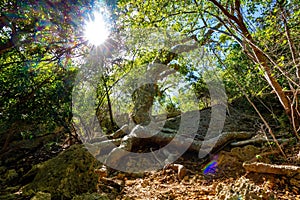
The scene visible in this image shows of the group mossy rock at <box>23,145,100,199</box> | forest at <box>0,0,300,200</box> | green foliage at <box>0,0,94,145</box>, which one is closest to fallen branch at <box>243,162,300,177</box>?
forest at <box>0,0,300,200</box>

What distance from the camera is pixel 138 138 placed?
512 centimetres

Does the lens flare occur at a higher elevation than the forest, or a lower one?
higher

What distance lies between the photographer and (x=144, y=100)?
7.13 meters

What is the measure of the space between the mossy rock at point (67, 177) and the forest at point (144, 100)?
1cm

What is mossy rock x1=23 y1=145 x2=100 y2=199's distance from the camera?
7.54 feet

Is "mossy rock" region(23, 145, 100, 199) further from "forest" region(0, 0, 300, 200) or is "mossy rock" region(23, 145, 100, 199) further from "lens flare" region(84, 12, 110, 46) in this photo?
"lens flare" region(84, 12, 110, 46)

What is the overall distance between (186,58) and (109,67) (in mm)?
3095

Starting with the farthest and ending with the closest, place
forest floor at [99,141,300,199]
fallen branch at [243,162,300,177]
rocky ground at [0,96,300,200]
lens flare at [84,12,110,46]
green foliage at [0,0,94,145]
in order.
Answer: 1. lens flare at [84,12,110,46]
2. green foliage at [0,0,94,145]
3. fallen branch at [243,162,300,177]
4. rocky ground at [0,96,300,200]
5. forest floor at [99,141,300,199]

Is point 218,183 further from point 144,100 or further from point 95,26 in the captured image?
point 144,100

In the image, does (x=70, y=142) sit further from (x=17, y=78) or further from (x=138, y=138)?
(x=17, y=78)

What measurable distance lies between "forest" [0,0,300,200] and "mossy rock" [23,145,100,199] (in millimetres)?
13

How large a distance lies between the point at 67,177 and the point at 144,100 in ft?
15.9

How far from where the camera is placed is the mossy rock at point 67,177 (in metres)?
2.30

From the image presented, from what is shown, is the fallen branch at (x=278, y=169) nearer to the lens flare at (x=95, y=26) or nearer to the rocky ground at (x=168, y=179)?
the rocky ground at (x=168, y=179)
